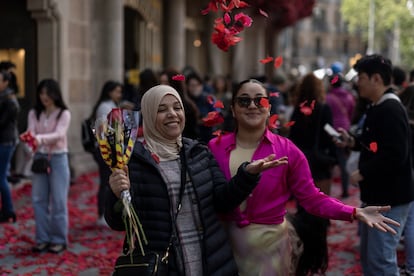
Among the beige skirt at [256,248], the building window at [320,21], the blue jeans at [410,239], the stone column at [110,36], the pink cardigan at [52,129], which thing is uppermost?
the building window at [320,21]

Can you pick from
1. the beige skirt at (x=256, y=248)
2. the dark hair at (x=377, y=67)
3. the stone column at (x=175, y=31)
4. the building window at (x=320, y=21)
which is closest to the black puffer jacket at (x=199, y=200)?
the beige skirt at (x=256, y=248)

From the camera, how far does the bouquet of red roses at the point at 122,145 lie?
10.1 ft

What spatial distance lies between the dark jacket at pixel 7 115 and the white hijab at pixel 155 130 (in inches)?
187

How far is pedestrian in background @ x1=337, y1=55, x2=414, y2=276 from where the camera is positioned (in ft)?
14.2

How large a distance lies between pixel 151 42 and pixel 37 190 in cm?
1125

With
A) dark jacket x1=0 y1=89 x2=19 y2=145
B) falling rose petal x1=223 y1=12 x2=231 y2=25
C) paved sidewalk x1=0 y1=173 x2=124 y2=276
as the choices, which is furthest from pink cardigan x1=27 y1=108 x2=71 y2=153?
falling rose petal x1=223 y1=12 x2=231 y2=25

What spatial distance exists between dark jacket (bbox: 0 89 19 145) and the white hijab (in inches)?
187

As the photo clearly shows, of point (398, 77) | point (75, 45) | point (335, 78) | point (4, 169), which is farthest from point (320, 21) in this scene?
point (335, 78)

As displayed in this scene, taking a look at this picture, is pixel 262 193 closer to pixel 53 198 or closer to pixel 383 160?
pixel 383 160

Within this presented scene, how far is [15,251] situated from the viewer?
6797 millimetres

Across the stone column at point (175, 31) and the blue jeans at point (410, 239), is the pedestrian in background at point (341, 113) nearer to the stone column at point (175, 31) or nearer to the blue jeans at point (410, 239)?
the blue jeans at point (410, 239)

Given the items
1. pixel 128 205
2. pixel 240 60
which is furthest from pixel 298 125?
pixel 240 60

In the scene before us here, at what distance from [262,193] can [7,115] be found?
4.92 meters

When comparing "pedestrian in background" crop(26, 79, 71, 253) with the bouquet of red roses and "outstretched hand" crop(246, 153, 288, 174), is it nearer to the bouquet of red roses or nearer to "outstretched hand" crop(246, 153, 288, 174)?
the bouquet of red roses
